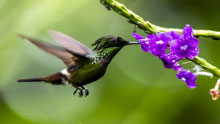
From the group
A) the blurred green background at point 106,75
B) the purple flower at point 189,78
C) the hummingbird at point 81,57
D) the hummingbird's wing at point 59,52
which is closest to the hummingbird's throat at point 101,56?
the hummingbird at point 81,57

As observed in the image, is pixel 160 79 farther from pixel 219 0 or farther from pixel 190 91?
pixel 219 0

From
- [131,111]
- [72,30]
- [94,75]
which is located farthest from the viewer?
[72,30]

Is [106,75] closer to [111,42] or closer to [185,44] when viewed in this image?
[111,42]

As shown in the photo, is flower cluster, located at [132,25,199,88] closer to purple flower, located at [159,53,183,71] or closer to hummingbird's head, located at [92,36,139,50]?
purple flower, located at [159,53,183,71]

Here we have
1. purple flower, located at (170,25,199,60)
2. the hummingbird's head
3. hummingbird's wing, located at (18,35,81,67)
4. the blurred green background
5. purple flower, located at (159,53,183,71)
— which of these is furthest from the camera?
the blurred green background

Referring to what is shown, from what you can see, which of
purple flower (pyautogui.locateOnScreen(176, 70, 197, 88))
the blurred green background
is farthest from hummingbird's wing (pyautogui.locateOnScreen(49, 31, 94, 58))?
the blurred green background

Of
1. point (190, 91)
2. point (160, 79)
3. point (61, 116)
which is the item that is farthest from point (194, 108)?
point (61, 116)
